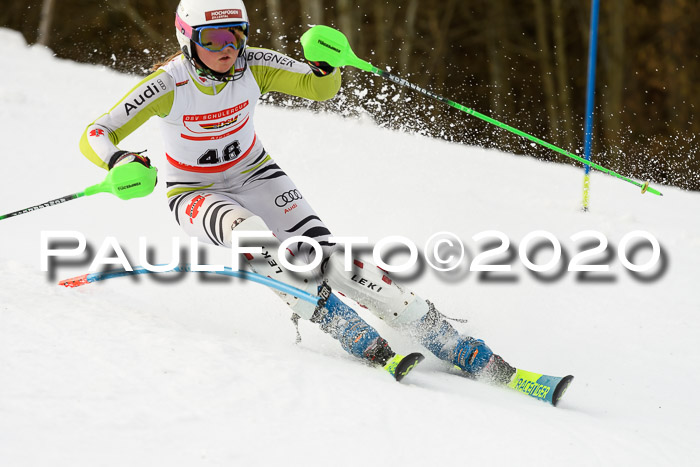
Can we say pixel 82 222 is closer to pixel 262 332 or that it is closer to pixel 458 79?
pixel 262 332

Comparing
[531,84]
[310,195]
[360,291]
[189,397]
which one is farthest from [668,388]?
[531,84]

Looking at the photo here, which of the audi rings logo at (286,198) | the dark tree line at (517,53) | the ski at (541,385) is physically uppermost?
the dark tree line at (517,53)

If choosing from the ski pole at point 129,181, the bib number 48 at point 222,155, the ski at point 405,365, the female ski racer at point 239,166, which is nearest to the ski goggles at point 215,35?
the female ski racer at point 239,166

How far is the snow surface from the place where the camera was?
7.22 ft

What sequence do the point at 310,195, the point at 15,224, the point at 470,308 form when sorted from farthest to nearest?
1. the point at 310,195
2. the point at 15,224
3. the point at 470,308

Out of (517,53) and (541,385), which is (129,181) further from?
(517,53)

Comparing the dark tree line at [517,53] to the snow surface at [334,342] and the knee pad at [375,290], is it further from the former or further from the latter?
the knee pad at [375,290]

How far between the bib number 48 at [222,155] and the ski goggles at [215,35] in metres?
0.46

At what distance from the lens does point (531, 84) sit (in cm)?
→ 1745

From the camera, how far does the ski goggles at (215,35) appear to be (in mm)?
3183

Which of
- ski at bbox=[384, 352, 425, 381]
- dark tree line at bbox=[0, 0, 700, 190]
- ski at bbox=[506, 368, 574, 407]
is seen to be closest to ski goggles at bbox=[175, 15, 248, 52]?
ski at bbox=[384, 352, 425, 381]

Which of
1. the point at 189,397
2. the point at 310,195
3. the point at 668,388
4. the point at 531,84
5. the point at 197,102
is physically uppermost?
the point at 531,84

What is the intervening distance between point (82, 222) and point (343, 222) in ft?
5.66

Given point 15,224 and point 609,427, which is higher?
point 15,224
